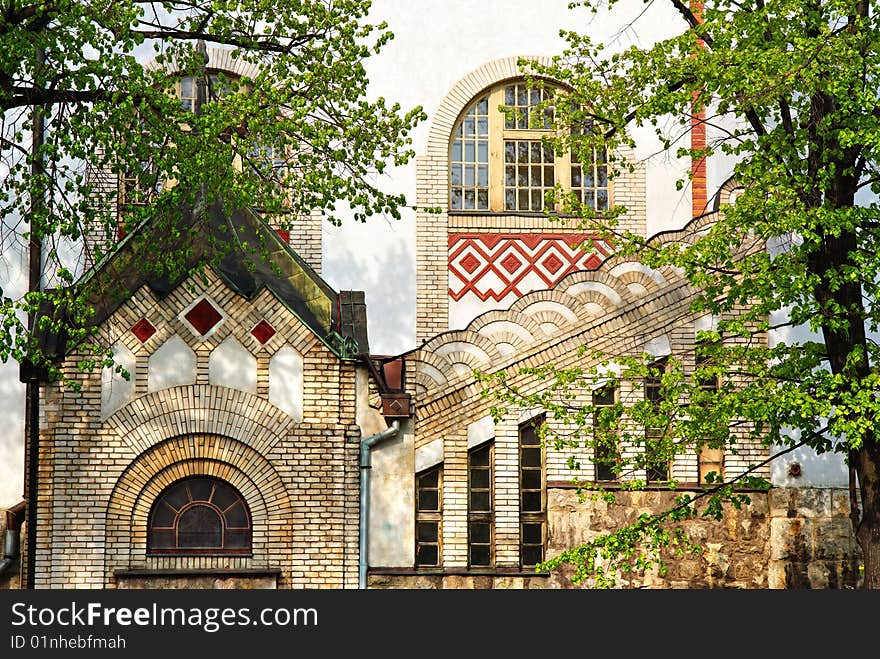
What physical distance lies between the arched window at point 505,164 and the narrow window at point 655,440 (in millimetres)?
3170

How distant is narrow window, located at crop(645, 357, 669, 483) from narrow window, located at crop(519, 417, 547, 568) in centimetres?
131

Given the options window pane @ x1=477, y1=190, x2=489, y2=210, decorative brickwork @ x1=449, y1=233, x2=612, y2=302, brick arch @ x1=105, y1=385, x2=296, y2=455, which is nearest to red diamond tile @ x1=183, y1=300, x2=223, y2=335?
brick arch @ x1=105, y1=385, x2=296, y2=455

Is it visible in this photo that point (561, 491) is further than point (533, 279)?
No

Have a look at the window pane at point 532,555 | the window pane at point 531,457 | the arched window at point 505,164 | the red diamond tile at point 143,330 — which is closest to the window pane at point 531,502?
the window pane at point 531,457

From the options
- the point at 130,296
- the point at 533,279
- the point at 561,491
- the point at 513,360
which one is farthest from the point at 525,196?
the point at 130,296

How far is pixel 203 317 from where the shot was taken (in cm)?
1536

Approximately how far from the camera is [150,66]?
18.2m

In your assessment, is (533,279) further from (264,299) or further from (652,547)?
(652,547)

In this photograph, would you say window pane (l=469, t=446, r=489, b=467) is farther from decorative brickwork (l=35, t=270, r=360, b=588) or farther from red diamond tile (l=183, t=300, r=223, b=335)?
red diamond tile (l=183, t=300, r=223, b=335)

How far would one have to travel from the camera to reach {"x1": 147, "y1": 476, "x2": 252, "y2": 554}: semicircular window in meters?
15.2

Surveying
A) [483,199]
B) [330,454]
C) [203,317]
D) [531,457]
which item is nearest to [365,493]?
[330,454]

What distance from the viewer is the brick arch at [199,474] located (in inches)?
592

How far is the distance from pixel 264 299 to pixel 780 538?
21.4 feet

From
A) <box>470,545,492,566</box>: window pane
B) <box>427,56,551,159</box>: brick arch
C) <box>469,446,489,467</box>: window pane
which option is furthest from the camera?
<box>427,56,551,159</box>: brick arch
